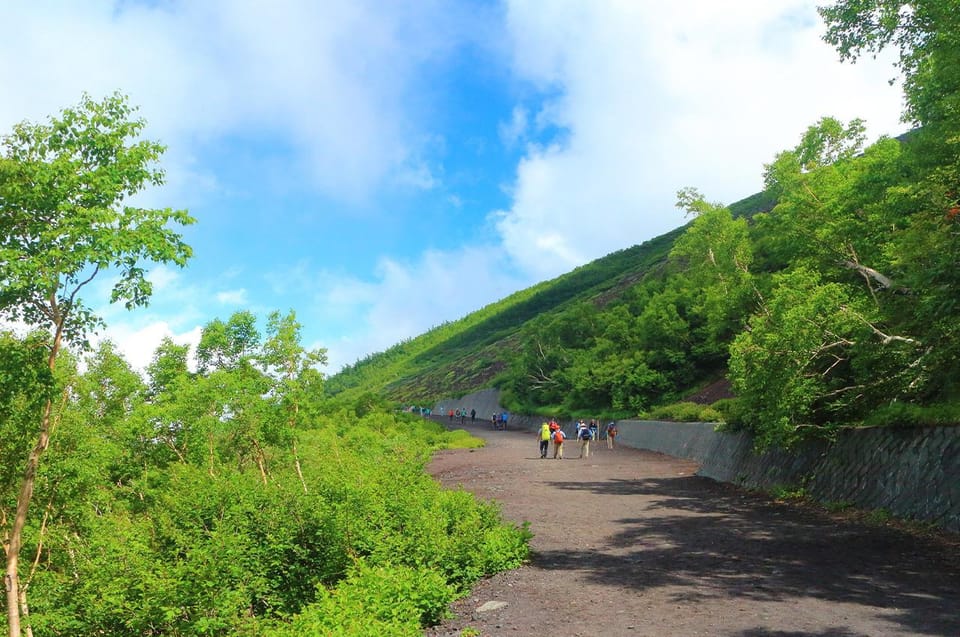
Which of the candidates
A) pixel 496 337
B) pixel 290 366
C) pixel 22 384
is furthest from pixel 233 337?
pixel 496 337

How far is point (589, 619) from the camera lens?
770 centimetres

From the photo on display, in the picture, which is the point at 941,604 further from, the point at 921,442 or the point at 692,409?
the point at 692,409

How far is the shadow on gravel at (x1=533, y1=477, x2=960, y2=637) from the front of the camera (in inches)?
310

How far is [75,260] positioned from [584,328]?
5685 cm

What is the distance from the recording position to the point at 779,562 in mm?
9883

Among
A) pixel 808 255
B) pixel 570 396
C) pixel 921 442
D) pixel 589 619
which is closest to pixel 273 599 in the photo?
pixel 589 619

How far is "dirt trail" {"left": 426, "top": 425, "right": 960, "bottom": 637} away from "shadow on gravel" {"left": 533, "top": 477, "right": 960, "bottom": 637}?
2 cm

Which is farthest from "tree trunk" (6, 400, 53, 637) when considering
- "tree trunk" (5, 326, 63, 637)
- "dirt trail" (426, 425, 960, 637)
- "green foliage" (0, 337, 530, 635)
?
"dirt trail" (426, 425, 960, 637)

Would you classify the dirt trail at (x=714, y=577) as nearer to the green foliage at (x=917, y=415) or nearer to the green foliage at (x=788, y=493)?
the green foliage at (x=788, y=493)

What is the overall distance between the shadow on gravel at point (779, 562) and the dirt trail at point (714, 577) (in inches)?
0.8

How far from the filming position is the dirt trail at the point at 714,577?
7258 mm

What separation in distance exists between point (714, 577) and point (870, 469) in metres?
6.64

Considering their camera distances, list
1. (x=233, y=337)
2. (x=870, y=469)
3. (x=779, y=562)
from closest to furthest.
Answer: (x=779, y=562) < (x=870, y=469) < (x=233, y=337)

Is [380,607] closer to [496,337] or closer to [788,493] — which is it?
[788,493]
